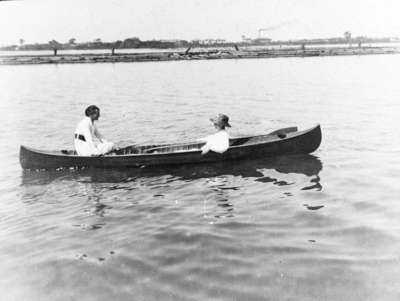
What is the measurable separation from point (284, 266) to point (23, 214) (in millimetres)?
5545

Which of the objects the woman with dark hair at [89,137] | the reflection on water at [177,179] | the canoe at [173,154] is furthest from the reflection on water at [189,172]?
the woman with dark hair at [89,137]

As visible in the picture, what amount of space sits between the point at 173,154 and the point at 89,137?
7.29 feet

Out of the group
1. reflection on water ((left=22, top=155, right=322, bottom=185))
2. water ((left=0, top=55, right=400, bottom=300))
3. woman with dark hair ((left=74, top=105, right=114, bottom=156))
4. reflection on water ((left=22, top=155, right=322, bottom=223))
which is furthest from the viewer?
reflection on water ((left=22, top=155, right=322, bottom=185))

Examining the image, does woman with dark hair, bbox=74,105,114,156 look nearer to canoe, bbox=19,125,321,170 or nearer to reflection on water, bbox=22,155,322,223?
canoe, bbox=19,125,321,170

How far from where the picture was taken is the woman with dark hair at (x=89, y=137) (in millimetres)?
10336

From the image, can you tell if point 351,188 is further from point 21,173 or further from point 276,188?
point 21,173

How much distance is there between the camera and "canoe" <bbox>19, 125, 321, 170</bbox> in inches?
422

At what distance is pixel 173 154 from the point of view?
10.7 metres

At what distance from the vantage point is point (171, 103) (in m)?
24.3

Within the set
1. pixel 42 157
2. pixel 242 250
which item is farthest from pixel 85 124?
pixel 242 250

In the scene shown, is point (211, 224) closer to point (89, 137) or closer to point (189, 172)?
point (189, 172)

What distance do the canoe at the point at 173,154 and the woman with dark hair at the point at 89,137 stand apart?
0.17 metres

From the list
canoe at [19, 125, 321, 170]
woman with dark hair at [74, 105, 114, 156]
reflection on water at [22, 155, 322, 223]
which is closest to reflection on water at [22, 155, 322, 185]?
reflection on water at [22, 155, 322, 223]

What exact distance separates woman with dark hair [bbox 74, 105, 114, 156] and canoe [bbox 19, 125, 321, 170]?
166 millimetres
